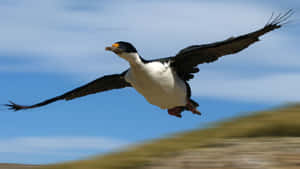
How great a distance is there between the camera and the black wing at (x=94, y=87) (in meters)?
9.64

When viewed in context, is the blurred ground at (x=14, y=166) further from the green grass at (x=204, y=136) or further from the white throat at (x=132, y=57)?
the white throat at (x=132, y=57)

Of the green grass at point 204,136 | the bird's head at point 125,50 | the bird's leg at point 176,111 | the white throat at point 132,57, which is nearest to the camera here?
the green grass at point 204,136

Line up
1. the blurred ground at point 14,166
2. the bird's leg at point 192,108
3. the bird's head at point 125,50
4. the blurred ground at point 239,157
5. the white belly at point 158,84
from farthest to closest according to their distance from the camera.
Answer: the bird's leg at point 192,108 → the blurred ground at point 14,166 → the white belly at point 158,84 → the bird's head at point 125,50 → the blurred ground at point 239,157

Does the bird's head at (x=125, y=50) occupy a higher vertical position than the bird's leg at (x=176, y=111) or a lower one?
higher

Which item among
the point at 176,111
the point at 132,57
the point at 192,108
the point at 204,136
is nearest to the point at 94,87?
the point at 176,111

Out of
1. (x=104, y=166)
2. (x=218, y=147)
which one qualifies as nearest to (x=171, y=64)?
(x=218, y=147)

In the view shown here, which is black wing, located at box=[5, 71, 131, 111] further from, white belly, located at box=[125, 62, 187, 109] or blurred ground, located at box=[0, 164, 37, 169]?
blurred ground, located at box=[0, 164, 37, 169]

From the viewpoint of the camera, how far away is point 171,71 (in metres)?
8.73

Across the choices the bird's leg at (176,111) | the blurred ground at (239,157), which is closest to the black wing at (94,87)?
the bird's leg at (176,111)

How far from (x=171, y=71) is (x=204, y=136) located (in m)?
1.29

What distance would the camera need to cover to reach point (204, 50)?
8609 mm

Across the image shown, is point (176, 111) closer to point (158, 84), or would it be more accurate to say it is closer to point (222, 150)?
point (158, 84)

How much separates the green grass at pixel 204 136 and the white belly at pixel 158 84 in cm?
67

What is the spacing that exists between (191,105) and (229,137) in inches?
65.4
